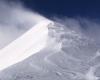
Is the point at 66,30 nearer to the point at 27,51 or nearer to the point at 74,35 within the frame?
the point at 74,35

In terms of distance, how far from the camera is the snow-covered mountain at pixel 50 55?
189 feet

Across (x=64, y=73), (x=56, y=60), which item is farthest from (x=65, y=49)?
(x=64, y=73)

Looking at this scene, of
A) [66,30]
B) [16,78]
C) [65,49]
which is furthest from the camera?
[66,30]

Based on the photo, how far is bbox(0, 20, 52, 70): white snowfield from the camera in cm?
6425

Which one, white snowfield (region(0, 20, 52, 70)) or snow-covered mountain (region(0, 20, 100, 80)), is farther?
white snowfield (region(0, 20, 52, 70))

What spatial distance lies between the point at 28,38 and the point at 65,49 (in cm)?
693

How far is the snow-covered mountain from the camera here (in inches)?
2272

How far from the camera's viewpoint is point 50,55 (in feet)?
208

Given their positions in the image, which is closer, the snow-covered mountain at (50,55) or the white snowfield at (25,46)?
the snow-covered mountain at (50,55)

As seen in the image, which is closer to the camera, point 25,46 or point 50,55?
point 50,55

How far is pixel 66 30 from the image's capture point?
230ft

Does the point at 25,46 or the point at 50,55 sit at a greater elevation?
the point at 25,46

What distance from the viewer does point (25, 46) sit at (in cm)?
6750

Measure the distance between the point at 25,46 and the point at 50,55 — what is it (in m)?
5.28
